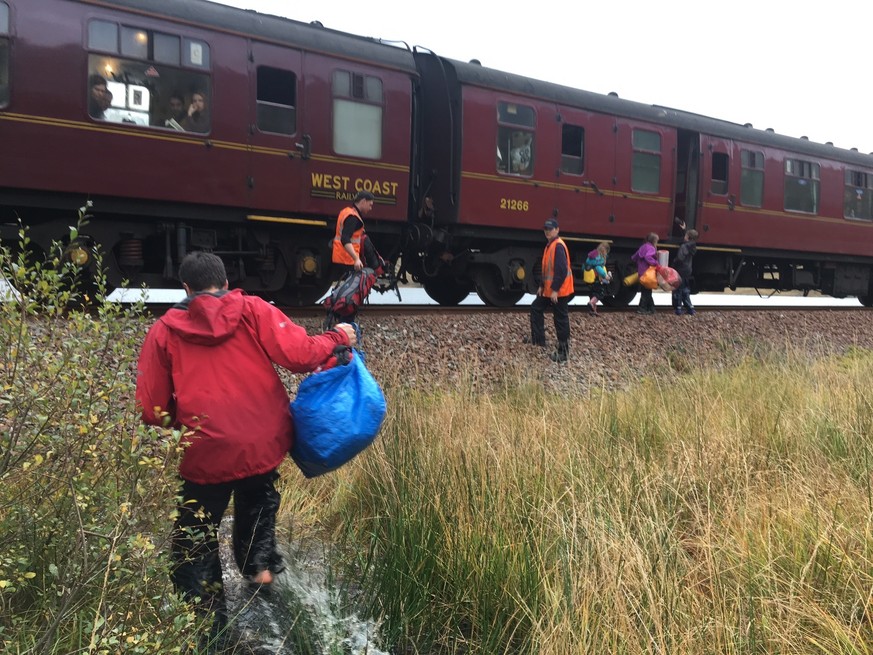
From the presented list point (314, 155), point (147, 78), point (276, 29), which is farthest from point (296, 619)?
point (276, 29)

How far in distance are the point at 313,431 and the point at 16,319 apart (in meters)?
1.11

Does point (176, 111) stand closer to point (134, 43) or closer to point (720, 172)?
point (134, 43)

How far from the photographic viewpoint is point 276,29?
29.3 feet

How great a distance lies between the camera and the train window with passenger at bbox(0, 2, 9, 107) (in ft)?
23.7

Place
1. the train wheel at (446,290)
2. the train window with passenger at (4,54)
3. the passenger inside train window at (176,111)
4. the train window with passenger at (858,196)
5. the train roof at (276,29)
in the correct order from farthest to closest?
1. the train window with passenger at (858,196)
2. the train wheel at (446,290)
3. the passenger inside train window at (176,111)
4. the train roof at (276,29)
5. the train window with passenger at (4,54)

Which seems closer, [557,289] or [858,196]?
[557,289]

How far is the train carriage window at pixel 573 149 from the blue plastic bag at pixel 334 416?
9.25 metres

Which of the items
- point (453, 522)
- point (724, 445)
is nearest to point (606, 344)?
point (724, 445)

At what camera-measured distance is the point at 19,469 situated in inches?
106

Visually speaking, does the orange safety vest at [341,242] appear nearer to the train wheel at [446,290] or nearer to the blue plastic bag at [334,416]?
the blue plastic bag at [334,416]

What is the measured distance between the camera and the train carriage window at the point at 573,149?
38.5ft

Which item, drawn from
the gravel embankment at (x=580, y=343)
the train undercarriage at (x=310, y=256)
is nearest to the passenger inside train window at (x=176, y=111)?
the train undercarriage at (x=310, y=256)

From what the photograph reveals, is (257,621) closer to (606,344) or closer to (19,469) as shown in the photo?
(19,469)

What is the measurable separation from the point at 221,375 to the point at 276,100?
6.93 meters
